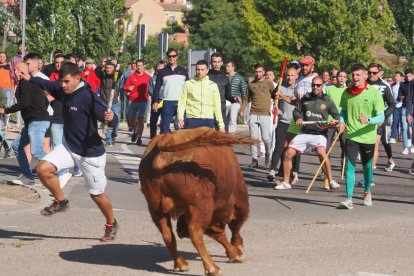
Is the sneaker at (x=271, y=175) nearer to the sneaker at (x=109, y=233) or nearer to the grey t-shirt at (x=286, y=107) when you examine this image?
the grey t-shirt at (x=286, y=107)

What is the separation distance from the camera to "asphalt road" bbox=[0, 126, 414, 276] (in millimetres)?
8977

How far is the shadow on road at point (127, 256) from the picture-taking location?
9.09m

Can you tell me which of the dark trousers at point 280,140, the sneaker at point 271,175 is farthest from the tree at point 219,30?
the sneaker at point 271,175

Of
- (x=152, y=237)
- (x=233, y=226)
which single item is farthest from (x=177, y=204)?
(x=152, y=237)

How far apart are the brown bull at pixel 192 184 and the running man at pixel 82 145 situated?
163 centimetres

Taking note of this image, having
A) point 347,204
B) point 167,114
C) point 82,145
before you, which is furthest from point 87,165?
point 167,114

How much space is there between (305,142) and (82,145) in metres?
5.37

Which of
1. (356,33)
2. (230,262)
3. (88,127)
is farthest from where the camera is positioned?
(356,33)

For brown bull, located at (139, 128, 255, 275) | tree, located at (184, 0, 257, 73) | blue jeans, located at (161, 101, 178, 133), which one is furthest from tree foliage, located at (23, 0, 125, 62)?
brown bull, located at (139, 128, 255, 275)

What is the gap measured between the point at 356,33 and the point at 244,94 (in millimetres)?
28811

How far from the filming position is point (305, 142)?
1499 cm

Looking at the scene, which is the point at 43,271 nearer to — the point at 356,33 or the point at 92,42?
the point at 92,42

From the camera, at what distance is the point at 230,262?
912 centimetres

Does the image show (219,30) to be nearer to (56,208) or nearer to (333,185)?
(333,185)
